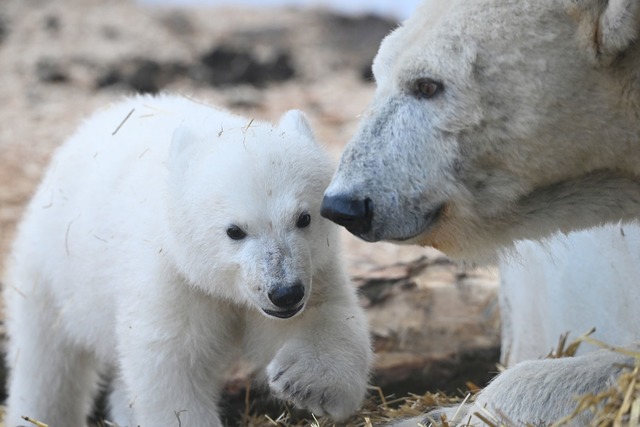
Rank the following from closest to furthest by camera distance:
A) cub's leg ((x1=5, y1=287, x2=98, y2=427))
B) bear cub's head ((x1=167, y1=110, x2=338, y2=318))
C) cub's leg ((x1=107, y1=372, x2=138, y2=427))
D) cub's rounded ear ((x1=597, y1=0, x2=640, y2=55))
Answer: cub's rounded ear ((x1=597, y1=0, x2=640, y2=55)) < bear cub's head ((x1=167, y1=110, x2=338, y2=318)) < cub's leg ((x1=5, y1=287, x2=98, y2=427)) < cub's leg ((x1=107, y1=372, x2=138, y2=427))

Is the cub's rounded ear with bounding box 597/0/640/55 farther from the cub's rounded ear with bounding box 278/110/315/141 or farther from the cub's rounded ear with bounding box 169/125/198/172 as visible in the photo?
the cub's rounded ear with bounding box 169/125/198/172

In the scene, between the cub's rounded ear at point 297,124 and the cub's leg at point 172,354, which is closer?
the cub's leg at point 172,354

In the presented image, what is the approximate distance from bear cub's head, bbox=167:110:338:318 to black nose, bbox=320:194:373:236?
403 mm

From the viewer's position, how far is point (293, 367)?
3459 mm

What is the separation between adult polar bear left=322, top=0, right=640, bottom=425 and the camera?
109 inches

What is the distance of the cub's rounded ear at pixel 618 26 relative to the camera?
2.61 m

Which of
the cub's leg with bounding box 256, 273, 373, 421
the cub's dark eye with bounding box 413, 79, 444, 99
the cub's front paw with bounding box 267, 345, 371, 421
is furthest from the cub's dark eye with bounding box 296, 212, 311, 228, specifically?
the cub's dark eye with bounding box 413, 79, 444, 99

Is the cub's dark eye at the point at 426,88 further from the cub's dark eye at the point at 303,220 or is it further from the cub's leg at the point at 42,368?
the cub's leg at the point at 42,368

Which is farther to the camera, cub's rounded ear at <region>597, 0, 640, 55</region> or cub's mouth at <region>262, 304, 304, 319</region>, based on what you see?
cub's mouth at <region>262, 304, 304, 319</region>

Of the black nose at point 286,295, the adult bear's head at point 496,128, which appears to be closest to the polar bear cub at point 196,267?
the black nose at point 286,295

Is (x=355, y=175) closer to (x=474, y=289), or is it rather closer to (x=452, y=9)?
(x=452, y=9)

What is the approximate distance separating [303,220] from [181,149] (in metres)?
0.57

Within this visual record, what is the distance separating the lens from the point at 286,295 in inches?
126

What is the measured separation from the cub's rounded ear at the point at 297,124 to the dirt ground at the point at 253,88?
140 cm
